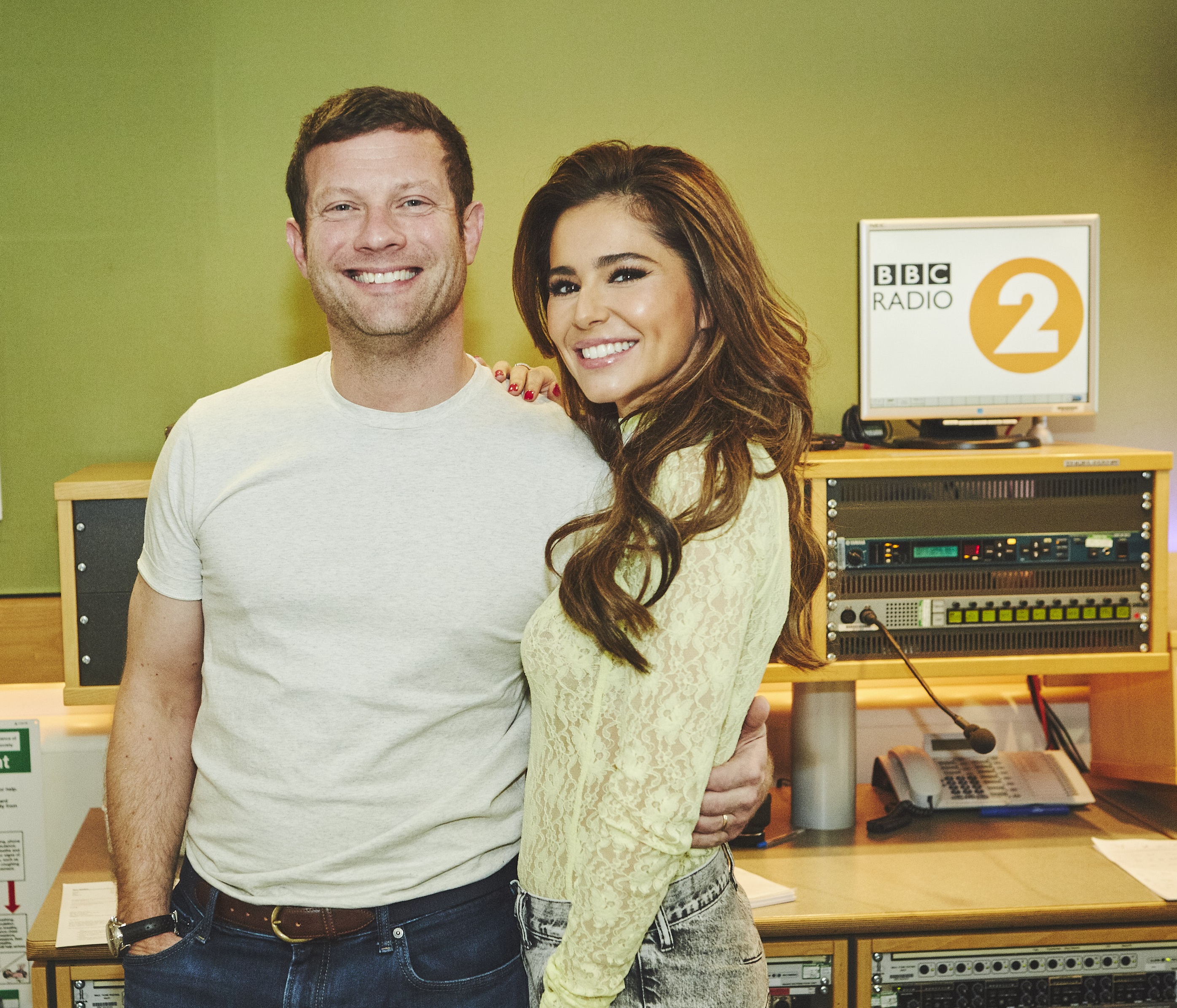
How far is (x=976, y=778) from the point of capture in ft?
7.79

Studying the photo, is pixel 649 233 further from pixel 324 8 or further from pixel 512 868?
pixel 324 8

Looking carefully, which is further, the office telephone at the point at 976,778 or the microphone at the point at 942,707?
the office telephone at the point at 976,778

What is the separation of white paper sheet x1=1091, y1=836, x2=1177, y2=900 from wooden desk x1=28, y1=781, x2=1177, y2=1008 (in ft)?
0.06

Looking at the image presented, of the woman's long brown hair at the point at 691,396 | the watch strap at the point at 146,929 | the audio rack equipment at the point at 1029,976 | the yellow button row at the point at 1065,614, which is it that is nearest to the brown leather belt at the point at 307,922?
the watch strap at the point at 146,929

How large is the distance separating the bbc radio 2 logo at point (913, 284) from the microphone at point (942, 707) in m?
0.63

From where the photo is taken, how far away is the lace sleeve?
1166 millimetres

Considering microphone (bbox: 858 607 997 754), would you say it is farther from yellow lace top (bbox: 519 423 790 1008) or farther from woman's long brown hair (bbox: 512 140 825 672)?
yellow lace top (bbox: 519 423 790 1008)

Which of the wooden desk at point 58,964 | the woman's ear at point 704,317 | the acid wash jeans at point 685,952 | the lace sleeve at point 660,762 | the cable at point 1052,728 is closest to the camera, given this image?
the lace sleeve at point 660,762

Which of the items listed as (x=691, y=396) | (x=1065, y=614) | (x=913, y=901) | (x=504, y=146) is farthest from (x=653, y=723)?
(x=504, y=146)

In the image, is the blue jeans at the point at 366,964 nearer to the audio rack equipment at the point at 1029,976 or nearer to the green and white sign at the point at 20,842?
the audio rack equipment at the point at 1029,976

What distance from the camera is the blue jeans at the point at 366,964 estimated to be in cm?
137

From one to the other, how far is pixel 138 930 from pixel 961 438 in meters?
1.74

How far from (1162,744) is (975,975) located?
66 centimetres

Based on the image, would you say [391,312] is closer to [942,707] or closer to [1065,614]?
[942,707]
